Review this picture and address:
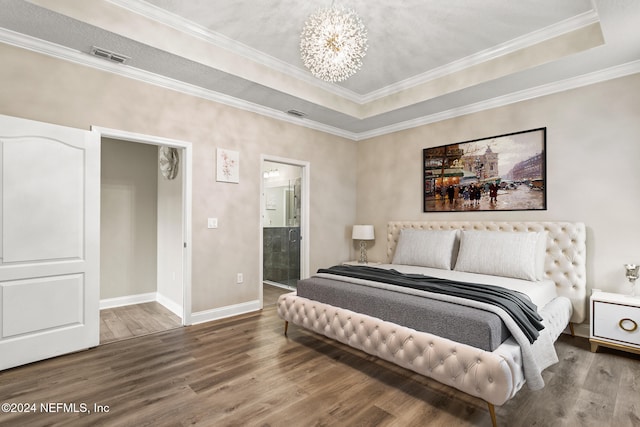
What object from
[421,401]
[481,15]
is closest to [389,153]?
[481,15]

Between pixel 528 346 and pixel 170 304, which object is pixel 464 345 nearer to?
pixel 528 346

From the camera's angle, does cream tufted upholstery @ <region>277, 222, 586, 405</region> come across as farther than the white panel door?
No

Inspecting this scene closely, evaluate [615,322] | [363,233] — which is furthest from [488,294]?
[363,233]

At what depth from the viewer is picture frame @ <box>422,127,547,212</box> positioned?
3627mm

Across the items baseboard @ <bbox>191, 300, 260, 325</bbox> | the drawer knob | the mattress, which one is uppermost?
the mattress

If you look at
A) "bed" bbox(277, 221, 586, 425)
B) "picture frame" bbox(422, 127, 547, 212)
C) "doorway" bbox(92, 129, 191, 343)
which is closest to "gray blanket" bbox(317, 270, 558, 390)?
"bed" bbox(277, 221, 586, 425)

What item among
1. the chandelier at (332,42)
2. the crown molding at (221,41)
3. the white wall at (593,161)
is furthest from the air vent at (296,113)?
the white wall at (593,161)

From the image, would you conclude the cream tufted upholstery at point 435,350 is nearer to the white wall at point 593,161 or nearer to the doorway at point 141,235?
the white wall at point 593,161

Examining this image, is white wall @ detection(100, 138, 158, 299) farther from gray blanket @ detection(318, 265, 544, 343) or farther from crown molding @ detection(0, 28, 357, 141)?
gray blanket @ detection(318, 265, 544, 343)

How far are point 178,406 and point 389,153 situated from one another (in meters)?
4.23

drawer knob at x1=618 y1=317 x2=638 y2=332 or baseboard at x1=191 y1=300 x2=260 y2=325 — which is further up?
drawer knob at x1=618 y1=317 x2=638 y2=332

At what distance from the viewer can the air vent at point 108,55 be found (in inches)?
112

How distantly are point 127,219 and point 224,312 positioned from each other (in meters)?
2.09

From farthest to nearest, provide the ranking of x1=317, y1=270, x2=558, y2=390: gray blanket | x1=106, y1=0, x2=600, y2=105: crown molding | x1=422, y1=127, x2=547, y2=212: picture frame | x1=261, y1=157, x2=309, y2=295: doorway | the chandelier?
1. x1=261, y1=157, x2=309, y2=295: doorway
2. x1=422, y1=127, x2=547, y2=212: picture frame
3. x1=106, y1=0, x2=600, y2=105: crown molding
4. the chandelier
5. x1=317, y1=270, x2=558, y2=390: gray blanket
